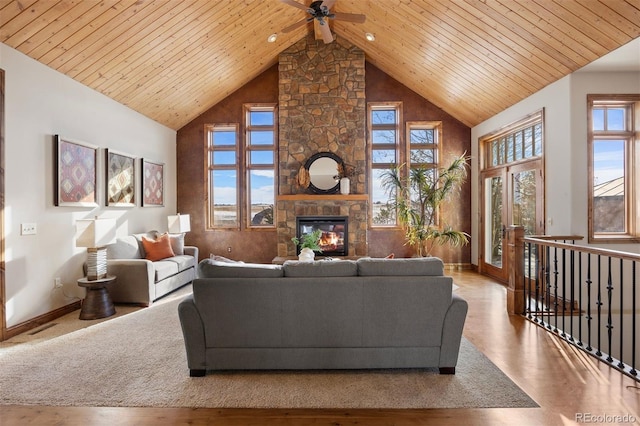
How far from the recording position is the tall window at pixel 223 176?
7.48m

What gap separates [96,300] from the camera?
4.13 m

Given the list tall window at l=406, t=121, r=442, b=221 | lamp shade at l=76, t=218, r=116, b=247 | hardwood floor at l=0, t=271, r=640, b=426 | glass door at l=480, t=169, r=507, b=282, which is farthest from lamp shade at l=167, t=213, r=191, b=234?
glass door at l=480, t=169, r=507, b=282

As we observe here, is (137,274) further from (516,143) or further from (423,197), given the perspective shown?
(516,143)

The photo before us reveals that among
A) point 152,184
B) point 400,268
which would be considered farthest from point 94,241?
point 400,268

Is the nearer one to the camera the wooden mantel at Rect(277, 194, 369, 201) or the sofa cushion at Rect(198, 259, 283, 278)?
the sofa cushion at Rect(198, 259, 283, 278)

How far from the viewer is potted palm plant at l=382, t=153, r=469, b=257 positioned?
644 cm

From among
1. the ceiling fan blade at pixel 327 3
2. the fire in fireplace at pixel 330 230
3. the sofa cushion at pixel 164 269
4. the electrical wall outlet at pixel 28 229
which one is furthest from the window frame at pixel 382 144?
the electrical wall outlet at pixel 28 229

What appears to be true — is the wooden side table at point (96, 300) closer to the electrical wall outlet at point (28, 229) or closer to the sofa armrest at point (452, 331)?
the electrical wall outlet at point (28, 229)

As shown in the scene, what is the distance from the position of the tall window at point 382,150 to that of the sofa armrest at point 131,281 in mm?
4412

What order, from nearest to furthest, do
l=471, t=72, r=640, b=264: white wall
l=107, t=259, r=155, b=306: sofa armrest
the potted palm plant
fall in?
l=471, t=72, r=640, b=264: white wall
l=107, t=259, r=155, b=306: sofa armrest
the potted palm plant

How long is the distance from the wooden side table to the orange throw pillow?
1.16 metres

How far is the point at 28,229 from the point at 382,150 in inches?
234

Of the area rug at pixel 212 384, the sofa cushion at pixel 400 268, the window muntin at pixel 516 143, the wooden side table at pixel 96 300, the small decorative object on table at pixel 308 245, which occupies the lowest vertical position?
the area rug at pixel 212 384

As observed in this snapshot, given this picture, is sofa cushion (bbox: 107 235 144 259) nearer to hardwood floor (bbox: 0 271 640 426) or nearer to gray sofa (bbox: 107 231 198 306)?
gray sofa (bbox: 107 231 198 306)
